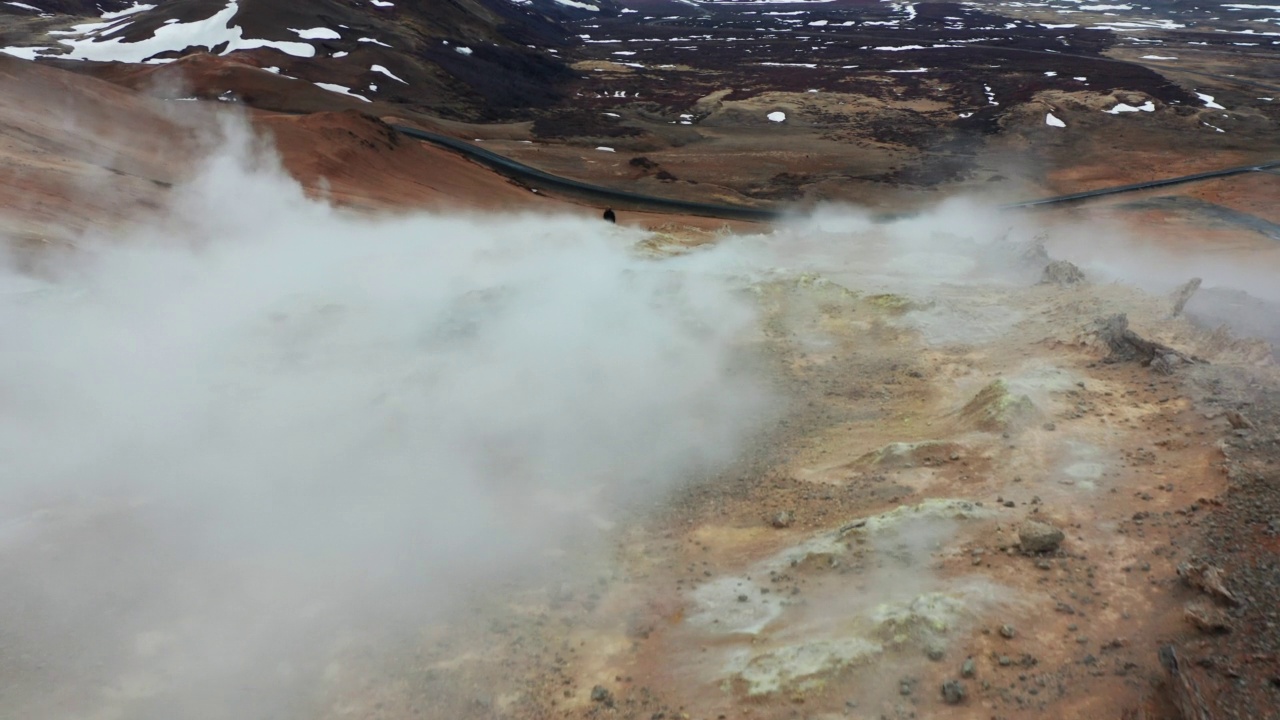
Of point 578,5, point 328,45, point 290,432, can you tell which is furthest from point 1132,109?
point 578,5

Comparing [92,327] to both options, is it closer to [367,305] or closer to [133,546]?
[367,305]

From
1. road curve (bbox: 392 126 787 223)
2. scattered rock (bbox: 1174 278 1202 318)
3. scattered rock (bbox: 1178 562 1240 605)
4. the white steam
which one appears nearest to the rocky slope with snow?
road curve (bbox: 392 126 787 223)

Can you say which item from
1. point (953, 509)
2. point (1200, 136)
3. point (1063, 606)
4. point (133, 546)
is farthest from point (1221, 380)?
point (1200, 136)

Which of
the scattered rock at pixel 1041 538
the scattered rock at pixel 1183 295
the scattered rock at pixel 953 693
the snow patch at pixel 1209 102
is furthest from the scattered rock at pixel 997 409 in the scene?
the snow patch at pixel 1209 102

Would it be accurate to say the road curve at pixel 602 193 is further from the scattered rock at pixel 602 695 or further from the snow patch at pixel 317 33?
the scattered rock at pixel 602 695

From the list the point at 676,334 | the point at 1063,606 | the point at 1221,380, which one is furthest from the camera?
the point at 676,334

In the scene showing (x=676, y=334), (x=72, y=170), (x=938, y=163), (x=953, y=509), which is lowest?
(x=938, y=163)
